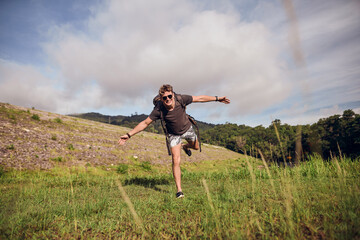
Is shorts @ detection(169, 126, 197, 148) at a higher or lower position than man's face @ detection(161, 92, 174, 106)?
lower

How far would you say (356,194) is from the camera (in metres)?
2.84

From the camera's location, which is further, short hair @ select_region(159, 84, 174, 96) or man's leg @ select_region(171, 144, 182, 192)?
short hair @ select_region(159, 84, 174, 96)

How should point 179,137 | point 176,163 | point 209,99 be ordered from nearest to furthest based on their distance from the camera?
point 176,163 < point 179,137 < point 209,99

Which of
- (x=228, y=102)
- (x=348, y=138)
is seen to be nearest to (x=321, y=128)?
(x=348, y=138)

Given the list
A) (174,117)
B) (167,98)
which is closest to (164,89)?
(167,98)

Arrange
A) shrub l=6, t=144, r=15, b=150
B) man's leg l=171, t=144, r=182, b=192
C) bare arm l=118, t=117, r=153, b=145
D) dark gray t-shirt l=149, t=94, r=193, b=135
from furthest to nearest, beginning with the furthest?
1. shrub l=6, t=144, r=15, b=150
2. dark gray t-shirt l=149, t=94, r=193, b=135
3. bare arm l=118, t=117, r=153, b=145
4. man's leg l=171, t=144, r=182, b=192

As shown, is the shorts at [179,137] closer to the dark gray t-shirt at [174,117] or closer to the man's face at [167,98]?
the dark gray t-shirt at [174,117]

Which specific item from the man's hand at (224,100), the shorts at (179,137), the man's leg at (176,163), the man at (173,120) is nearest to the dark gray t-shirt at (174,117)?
the man at (173,120)

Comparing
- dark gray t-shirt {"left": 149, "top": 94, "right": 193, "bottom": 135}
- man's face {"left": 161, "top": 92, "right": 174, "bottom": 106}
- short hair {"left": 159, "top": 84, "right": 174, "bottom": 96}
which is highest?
short hair {"left": 159, "top": 84, "right": 174, "bottom": 96}

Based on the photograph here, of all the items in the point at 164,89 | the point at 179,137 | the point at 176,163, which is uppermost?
the point at 164,89

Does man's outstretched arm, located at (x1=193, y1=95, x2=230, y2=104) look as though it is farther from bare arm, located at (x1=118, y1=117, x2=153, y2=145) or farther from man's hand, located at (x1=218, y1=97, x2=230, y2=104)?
bare arm, located at (x1=118, y1=117, x2=153, y2=145)

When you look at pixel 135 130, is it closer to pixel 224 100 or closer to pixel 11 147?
pixel 224 100

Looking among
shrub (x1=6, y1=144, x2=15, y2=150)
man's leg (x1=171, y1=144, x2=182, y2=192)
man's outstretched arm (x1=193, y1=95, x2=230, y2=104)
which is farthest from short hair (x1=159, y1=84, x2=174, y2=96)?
shrub (x1=6, y1=144, x2=15, y2=150)

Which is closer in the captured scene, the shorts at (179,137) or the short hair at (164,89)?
the short hair at (164,89)
